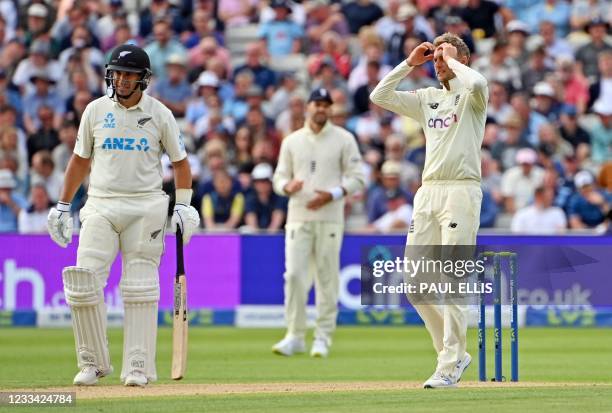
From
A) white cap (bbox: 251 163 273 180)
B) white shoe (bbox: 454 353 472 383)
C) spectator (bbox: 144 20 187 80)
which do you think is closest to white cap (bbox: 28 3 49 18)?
spectator (bbox: 144 20 187 80)

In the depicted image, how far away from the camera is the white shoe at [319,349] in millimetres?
13773

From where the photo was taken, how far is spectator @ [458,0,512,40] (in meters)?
22.2

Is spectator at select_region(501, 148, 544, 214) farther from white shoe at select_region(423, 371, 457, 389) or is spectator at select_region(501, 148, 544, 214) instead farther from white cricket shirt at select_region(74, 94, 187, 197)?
white cricket shirt at select_region(74, 94, 187, 197)

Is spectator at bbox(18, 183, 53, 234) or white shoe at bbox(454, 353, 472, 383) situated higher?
spectator at bbox(18, 183, 53, 234)

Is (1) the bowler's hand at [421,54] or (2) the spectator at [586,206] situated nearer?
(1) the bowler's hand at [421,54]

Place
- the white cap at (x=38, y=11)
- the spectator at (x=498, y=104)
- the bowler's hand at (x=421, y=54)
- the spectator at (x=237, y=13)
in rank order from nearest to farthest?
the bowler's hand at (x=421, y=54)
the spectator at (x=498, y=104)
the white cap at (x=38, y=11)
the spectator at (x=237, y=13)

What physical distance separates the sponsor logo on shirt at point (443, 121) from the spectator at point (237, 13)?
43.7 feet

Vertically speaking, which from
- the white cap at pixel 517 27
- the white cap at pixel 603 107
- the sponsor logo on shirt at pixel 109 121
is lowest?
the sponsor logo on shirt at pixel 109 121

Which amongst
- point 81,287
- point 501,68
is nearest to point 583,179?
point 501,68

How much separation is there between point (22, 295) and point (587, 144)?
26.5 feet

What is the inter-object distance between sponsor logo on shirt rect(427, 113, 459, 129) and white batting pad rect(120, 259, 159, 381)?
85.1 inches

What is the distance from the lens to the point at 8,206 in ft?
61.1

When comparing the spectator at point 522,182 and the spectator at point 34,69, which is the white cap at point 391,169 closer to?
the spectator at point 522,182

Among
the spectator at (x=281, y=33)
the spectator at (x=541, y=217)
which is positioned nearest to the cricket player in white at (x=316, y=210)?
the spectator at (x=541, y=217)
